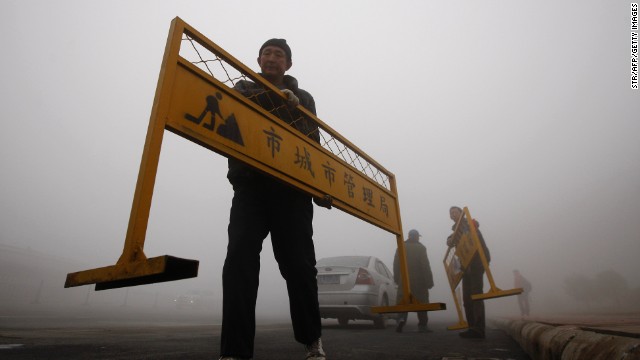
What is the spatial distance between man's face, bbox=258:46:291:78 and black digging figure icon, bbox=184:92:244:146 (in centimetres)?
83

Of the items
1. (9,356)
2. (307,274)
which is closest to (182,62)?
(307,274)

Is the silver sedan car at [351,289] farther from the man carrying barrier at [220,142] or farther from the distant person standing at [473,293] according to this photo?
the man carrying barrier at [220,142]

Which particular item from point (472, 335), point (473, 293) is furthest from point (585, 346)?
point (473, 293)

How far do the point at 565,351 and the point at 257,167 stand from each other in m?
1.72

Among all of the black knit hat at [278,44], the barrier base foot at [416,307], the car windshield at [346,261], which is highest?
the black knit hat at [278,44]

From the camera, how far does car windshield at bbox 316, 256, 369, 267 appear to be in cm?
745

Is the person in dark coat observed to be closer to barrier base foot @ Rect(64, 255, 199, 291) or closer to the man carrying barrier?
the man carrying barrier

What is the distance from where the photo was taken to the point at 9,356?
2.53 m

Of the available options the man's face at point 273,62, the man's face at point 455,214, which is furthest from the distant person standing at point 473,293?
the man's face at point 273,62

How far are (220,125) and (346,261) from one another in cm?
627

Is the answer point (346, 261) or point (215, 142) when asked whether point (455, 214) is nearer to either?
point (346, 261)

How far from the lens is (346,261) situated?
762 centimetres

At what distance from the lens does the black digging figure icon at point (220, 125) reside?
1.75 meters

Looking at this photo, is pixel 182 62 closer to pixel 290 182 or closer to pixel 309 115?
pixel 290 182
